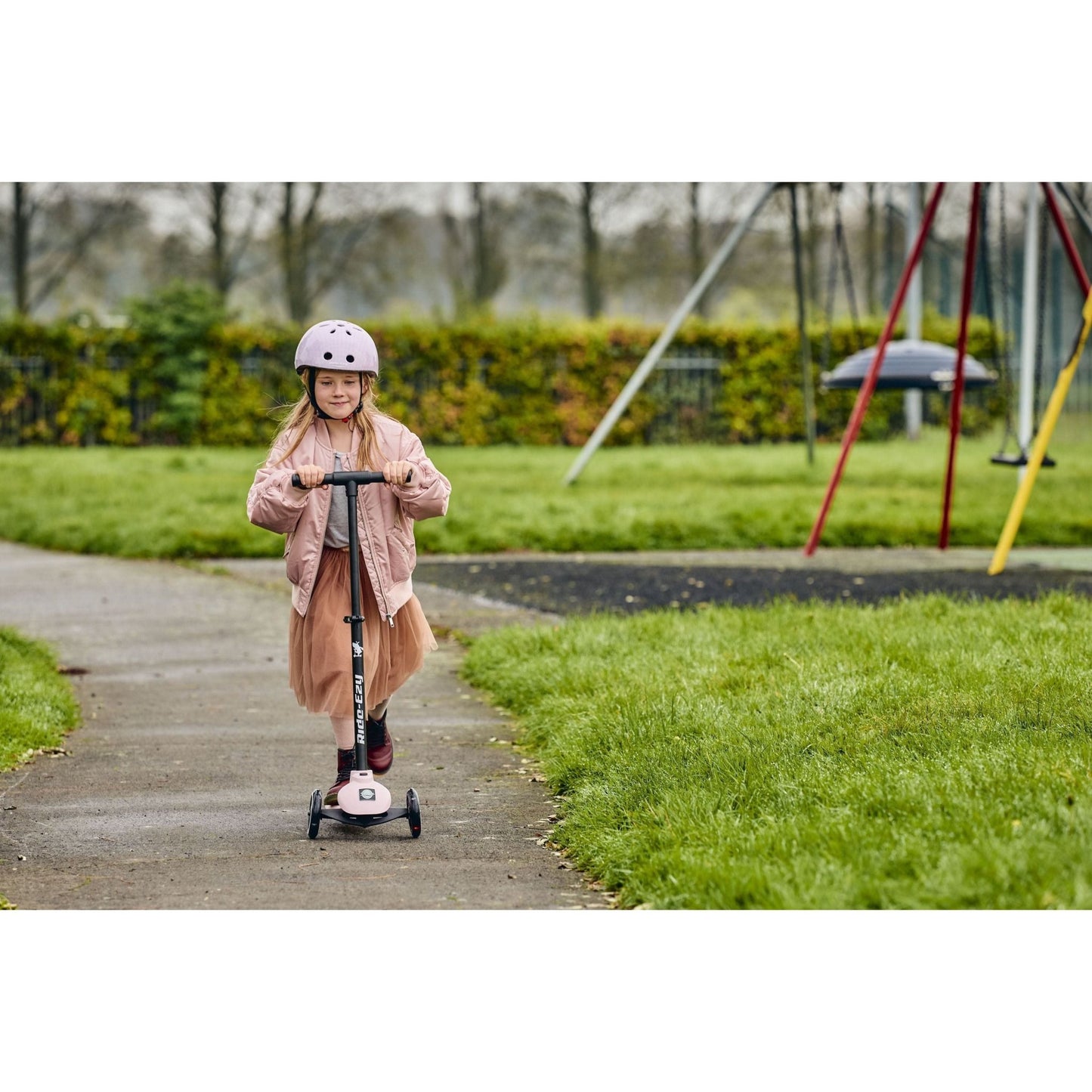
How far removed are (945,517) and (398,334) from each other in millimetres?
12224

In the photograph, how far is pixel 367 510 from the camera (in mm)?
4773

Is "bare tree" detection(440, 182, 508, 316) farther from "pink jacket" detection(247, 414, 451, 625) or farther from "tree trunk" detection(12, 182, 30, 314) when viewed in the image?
"pink jacket" detection(247, 414, 451, 625)

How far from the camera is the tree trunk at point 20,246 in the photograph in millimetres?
34281

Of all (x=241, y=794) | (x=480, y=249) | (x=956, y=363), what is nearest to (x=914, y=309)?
(x=956, y=363)

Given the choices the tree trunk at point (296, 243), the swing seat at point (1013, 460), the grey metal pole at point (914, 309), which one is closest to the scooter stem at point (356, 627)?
the swing seat at point (1013, 460)

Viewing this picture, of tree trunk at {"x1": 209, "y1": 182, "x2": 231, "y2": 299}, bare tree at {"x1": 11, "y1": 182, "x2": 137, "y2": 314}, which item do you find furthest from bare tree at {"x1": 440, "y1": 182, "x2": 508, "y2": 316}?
bare tree at {"x1": 11, "y1": 182, "x2": 137, "y2": 314}

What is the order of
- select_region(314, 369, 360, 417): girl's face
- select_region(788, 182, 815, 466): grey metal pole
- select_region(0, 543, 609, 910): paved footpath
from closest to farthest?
select_region(0, 543, 609, 910): paved footpath
select_region(314, 369, 360, 417): girl's face
select_region(788, 182, 815, 466): grey metal pole

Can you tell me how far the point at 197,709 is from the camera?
655 centimetres

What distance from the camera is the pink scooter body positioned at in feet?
15.4

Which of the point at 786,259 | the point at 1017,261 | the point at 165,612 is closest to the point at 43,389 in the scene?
Answer: the point at 165,612

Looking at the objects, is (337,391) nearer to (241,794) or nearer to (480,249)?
(241,794)

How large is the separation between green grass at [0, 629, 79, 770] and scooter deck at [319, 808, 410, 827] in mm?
1456

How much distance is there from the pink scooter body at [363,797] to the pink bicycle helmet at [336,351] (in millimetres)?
1151

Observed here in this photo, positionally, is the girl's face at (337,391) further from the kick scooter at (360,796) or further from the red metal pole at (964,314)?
the red metal pole at (964,314)
